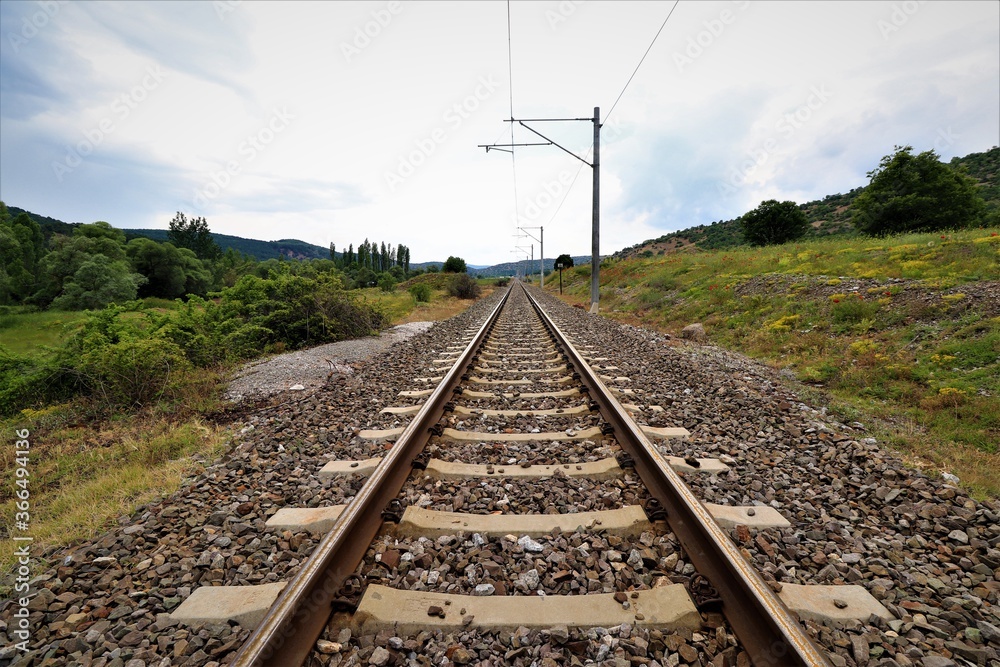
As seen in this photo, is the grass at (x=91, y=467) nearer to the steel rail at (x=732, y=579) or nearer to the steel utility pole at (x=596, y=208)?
the steel rail at (x=732, y=579)

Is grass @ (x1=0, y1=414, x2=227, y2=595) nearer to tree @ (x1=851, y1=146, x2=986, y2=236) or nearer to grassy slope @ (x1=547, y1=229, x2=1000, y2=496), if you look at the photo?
grassy slope @ (x1=547, y1=229, x2=1000, y2=496)

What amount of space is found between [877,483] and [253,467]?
440cm

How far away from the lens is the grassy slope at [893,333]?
378 centimetres

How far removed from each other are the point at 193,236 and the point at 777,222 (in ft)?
294

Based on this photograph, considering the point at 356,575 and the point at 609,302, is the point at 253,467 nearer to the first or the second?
the point at 356,575

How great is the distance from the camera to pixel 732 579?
5.82 feet

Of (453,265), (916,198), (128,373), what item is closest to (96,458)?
(128,373)

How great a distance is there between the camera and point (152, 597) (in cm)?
186

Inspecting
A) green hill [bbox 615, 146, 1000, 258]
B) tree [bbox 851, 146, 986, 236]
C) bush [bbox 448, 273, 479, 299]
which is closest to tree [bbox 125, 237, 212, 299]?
bush [bbox 448, 273, 479, 299]

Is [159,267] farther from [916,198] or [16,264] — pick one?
[916,198]

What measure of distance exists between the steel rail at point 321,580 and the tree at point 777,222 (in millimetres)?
47807

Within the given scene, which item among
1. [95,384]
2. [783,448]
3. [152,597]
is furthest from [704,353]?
[95,384]

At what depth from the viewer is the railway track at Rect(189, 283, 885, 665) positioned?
159cm

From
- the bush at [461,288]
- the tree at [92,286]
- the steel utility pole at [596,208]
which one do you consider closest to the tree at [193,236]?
the tree at [92,286]
